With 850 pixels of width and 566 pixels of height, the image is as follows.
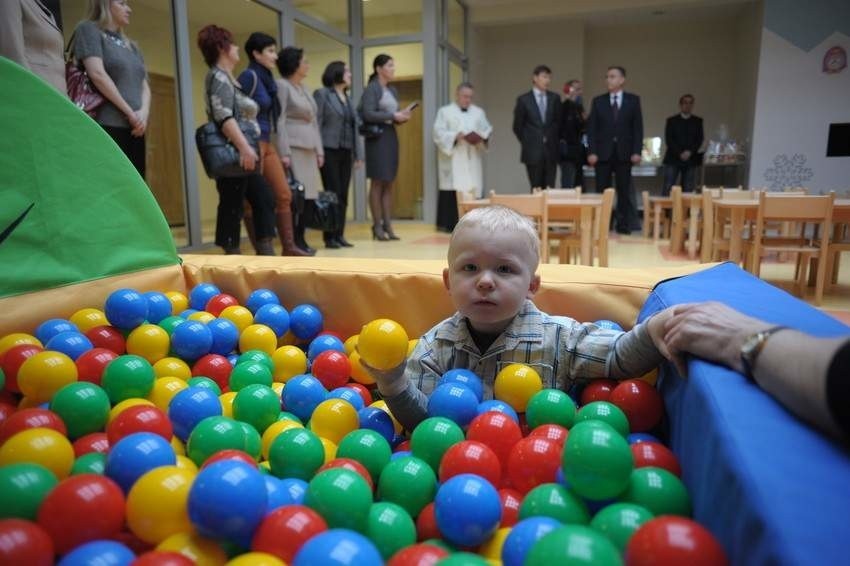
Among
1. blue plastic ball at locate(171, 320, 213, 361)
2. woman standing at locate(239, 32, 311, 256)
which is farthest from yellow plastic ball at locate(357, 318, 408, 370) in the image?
woman standing at locate(239, 32, 311, 256)

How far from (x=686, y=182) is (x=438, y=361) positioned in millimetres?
8814

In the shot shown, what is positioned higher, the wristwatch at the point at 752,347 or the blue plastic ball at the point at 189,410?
Result: the wristwatch at the point at 752,347

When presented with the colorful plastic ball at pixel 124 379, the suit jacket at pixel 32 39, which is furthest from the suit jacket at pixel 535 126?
the colorful plastic ball at pixel 124 379

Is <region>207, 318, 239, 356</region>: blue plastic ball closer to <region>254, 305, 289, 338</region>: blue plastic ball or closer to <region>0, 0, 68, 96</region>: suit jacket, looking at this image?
<region>254, 305, 289, 338</region>: blue plastic ball

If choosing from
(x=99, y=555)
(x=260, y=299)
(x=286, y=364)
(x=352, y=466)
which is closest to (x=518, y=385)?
(x=352, y=466)

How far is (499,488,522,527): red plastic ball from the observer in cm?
114

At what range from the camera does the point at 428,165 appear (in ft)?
28.0

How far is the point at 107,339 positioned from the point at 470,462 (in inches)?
53.0

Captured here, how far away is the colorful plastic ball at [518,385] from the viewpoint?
149 centimetres

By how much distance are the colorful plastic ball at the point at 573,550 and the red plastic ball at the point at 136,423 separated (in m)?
0.89

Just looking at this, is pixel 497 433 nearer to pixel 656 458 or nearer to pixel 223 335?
pixel 656 458

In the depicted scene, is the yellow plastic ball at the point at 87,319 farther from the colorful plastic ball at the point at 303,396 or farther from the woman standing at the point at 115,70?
the woman standing at the point at 115,70

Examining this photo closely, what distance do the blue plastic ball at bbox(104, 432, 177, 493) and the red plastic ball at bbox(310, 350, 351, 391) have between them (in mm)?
741

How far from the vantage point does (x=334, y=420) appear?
1.47 meters
